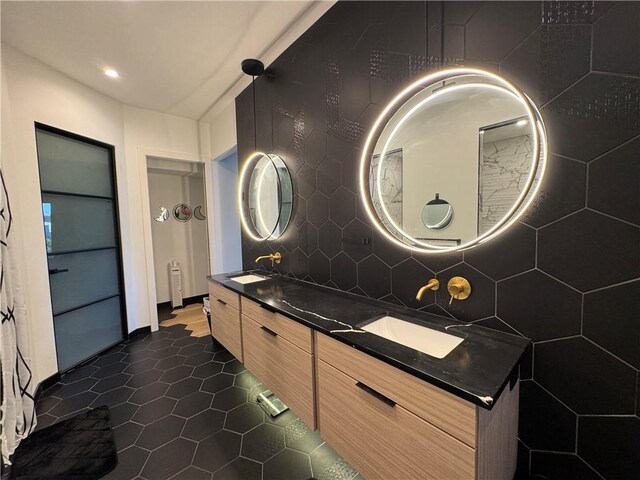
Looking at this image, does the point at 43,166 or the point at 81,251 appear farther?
the point at 81,251

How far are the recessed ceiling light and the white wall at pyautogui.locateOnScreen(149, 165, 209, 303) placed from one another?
1.42 meters

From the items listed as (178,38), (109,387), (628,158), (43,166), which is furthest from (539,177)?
(43,166)

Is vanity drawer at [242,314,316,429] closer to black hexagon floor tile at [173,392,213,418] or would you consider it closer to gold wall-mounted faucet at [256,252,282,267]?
black hexagon floor tile at [173,392,213,418]

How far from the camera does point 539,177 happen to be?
2.97 feet

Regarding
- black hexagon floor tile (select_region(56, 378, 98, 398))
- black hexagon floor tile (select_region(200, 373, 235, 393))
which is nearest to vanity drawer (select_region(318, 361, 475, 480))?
black hexagon floor tile (select_region(200, 373, 235, 393))

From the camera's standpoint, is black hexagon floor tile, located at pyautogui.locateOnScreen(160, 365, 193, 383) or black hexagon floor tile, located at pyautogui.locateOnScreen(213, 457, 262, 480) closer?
black hexagon floor tile, located at pyautogui.locateOnScreen(213, 457, 262, 480)

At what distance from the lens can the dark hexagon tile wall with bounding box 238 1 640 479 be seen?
0.76 metres

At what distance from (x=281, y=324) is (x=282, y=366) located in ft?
0.81

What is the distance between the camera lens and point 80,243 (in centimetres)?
240

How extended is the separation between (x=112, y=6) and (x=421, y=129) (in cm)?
202

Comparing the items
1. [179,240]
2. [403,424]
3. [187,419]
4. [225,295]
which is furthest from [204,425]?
[179,240]

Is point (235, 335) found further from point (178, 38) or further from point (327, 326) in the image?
point (178, 38)

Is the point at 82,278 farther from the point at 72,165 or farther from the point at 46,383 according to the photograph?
the point at 72,165

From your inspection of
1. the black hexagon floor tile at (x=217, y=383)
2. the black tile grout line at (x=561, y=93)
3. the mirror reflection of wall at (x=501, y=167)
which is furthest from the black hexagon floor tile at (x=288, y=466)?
the black tile grout line at (x=561, y=93)
